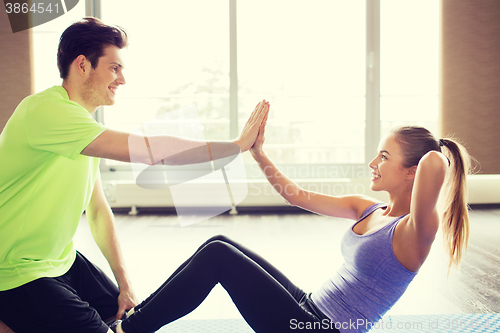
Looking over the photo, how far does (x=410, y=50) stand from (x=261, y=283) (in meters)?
4.37

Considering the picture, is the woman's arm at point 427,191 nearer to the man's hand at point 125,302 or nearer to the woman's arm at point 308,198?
the woman's arm at point 308,198

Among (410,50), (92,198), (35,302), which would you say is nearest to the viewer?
(35,302)

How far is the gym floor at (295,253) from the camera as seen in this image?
1.72 metres

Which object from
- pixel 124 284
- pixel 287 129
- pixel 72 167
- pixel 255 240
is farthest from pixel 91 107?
pixel 287 129

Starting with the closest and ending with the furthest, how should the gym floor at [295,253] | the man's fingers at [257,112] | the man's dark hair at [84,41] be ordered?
the man's dark hair at [84,41]
the man's fingers at [257,112]
the gym floor at [295,253]

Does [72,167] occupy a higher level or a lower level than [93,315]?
higher

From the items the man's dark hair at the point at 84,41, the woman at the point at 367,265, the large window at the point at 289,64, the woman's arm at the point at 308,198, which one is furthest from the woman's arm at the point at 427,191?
the large window at the point at 289,64

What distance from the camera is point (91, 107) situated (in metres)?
1.26

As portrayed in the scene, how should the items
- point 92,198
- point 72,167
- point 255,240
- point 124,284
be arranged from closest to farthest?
point 72,167 → point 124,284 → point 92,198 → point 255,240

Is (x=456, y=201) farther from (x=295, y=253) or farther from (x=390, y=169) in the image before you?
(x=295, y=253)

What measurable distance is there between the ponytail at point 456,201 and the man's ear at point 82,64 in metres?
1.17

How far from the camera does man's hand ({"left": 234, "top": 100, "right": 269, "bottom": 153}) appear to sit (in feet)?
4.07

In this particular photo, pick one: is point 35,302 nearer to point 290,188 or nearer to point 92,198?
point 92,198

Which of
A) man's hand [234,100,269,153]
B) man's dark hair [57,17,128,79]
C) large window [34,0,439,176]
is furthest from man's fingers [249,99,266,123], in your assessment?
large window [34,0,439,176]
